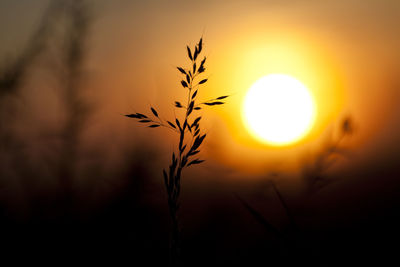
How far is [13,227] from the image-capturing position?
5.61 ft

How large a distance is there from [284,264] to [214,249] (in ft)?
1.20

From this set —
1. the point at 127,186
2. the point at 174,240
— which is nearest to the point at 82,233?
the point at 127,186

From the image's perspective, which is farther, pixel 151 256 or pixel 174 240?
pixel 151 256

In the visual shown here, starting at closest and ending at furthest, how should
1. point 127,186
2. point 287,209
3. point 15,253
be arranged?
point 287,209 → point 15,253 → point 127,186

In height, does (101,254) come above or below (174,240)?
below

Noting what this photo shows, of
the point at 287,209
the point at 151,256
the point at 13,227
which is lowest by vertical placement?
the point at 151,256

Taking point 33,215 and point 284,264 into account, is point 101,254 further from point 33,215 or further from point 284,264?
point 284,264

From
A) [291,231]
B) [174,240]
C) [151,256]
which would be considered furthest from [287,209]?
[151,256]

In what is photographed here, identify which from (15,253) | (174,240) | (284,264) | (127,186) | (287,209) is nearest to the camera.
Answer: (174,240)

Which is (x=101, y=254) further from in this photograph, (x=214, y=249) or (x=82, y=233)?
(x=214, y=249)

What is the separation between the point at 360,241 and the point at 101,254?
38.6 inches

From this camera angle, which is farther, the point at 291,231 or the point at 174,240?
the point at 291,231

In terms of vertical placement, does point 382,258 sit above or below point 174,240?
below

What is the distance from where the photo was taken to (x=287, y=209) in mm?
1242
